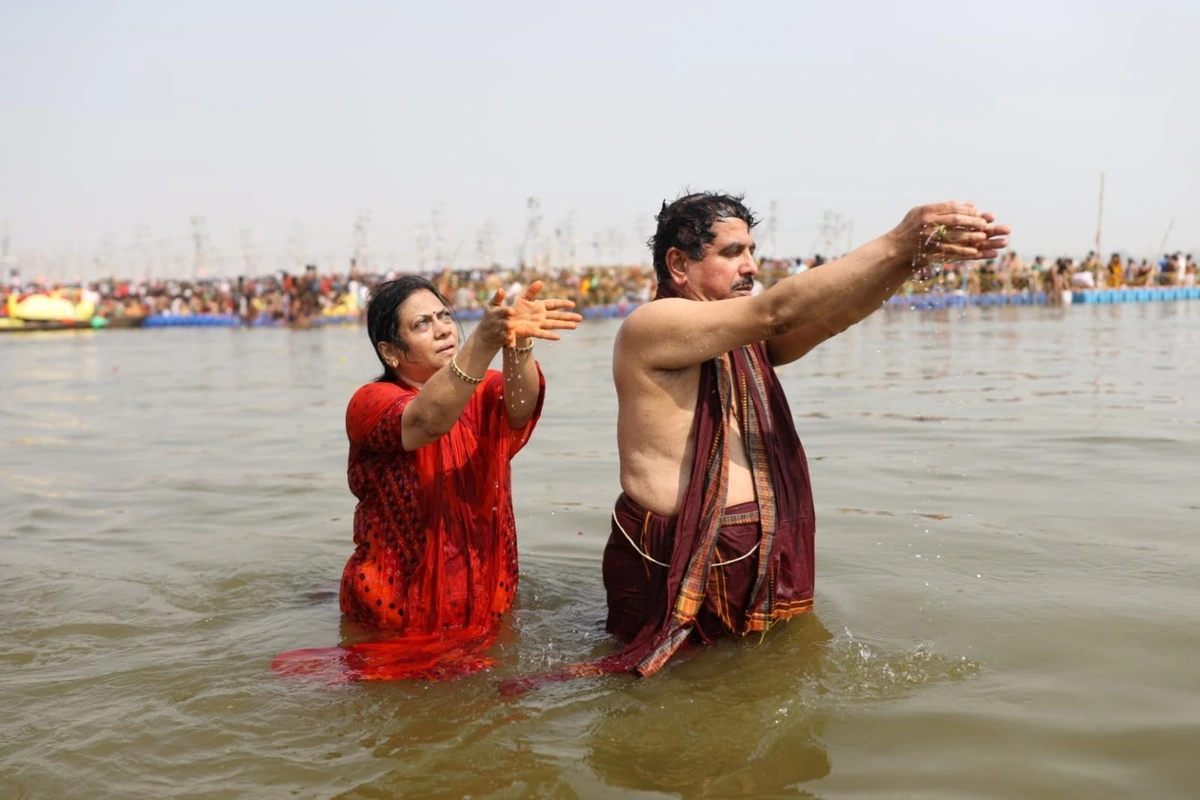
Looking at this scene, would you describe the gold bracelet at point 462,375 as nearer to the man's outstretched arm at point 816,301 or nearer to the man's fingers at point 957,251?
the man's outstretched arm at point 816,301

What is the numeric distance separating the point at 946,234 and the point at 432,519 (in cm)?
204

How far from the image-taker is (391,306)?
411cm

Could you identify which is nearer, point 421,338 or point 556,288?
point 421,338

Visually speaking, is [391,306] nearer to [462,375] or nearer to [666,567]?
[462,375]

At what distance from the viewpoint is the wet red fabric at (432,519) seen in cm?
410

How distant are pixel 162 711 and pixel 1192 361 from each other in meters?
12.1

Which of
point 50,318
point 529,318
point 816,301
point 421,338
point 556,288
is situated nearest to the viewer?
point 816,301

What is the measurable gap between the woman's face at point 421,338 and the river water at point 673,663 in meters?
1.03

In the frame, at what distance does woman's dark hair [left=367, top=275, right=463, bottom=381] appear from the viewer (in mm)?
4105

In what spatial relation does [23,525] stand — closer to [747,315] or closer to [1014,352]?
[747,315]

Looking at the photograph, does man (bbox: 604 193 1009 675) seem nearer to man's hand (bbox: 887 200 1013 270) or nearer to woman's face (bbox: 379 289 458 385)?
man's hand (bbox: 887 200 1013 270)

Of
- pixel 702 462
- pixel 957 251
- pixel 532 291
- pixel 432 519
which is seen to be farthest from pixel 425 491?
pixel 957 251

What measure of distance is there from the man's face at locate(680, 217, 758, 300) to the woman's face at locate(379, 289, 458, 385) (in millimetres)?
927

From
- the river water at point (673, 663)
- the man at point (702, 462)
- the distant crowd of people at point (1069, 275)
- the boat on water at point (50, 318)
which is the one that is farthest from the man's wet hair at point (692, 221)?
the boat on water at point (50, 318)
